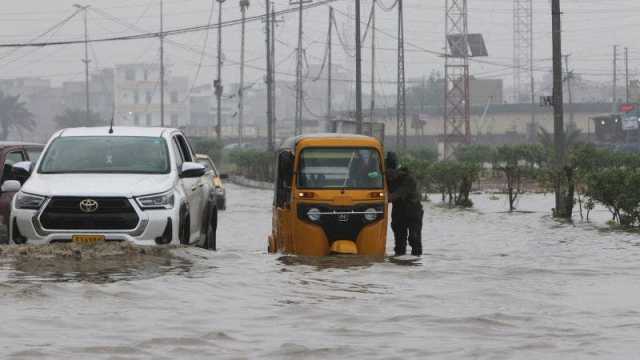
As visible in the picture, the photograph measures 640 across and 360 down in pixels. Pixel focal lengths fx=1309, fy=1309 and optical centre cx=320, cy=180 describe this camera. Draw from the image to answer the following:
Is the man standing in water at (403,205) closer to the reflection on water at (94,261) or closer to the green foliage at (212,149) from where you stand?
the reflection on water at (94,261)

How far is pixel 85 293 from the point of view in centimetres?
1211

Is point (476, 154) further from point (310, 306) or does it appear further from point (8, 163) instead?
point (310, 306)

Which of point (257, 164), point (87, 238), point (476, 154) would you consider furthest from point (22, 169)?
point (476, 154)

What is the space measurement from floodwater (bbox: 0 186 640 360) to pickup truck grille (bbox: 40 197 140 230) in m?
0.28

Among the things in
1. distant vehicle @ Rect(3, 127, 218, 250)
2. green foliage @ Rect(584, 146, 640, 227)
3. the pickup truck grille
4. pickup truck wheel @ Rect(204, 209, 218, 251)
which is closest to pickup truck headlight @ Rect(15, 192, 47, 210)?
distant vehicle @ Rect(3, 127, 218, 250)

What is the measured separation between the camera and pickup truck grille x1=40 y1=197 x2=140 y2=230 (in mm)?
14055

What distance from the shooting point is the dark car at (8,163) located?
16.4 metres

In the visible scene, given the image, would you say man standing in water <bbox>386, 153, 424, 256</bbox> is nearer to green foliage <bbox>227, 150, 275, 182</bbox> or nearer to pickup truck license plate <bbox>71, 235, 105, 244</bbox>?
pickup truck license plate <bbox>71, 235, 105, 244</bbox>

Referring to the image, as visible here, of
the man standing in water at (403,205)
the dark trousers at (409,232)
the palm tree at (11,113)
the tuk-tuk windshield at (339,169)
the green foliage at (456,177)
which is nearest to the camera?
the tuk-tuk windshield at (339,169)

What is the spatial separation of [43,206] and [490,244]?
403 inches

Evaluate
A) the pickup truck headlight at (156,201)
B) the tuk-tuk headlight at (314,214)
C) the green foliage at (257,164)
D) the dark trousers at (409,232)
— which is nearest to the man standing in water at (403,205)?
the dark trousers at (409,232)

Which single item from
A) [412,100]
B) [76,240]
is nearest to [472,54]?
[412,100]

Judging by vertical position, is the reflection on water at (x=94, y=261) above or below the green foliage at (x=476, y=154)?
below

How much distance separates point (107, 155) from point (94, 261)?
169cm
